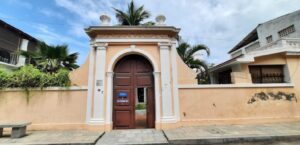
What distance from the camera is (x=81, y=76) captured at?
7.36m

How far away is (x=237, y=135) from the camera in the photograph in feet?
18.0

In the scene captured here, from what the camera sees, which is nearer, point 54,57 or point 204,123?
point 204,123

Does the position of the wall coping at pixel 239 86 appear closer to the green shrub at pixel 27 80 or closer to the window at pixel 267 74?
the window at pixel 267 74

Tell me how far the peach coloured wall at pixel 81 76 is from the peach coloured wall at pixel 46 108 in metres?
0.45

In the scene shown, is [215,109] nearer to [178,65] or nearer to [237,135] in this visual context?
[237,135]

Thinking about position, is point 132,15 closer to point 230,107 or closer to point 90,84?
point 90,84

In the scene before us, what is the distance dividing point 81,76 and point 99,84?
41.9 inches

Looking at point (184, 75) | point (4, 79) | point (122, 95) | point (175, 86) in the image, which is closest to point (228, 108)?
point (184, 75)

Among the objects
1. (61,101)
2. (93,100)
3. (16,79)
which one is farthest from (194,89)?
(16,79)

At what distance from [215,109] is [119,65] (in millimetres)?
4827

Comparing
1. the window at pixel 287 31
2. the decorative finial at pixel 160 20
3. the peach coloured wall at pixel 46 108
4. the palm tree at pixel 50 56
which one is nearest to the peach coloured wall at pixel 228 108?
the decorative finial at pixel 160 20

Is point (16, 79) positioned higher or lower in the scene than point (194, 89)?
higher

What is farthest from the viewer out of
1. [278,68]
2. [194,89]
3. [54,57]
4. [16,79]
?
[278,68]

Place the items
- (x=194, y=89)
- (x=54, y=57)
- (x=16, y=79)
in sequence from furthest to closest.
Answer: (x=54, y=57) < (x=194, y=89) < (x=16, y=79)
